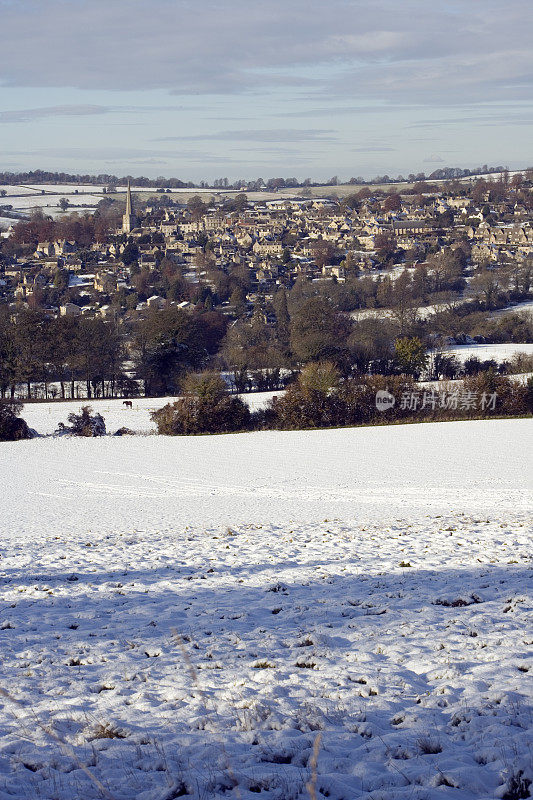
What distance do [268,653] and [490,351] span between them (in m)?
56.5

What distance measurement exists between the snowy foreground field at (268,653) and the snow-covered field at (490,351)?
38.7 m

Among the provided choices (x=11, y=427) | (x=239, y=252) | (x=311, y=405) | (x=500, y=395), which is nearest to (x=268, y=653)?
(x=311, y=405)

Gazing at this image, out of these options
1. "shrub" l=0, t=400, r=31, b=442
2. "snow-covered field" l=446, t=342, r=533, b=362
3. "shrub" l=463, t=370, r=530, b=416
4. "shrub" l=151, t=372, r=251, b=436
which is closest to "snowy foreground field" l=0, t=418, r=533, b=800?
"shrub" l=151, t=372, r=251, b=436

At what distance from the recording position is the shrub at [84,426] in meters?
37.4

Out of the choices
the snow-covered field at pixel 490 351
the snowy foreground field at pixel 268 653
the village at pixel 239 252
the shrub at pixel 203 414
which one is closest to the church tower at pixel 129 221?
the village at pixel 239 252

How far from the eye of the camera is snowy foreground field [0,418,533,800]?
202 inches

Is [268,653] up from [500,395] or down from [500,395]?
up

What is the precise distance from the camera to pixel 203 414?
38062 millimetres

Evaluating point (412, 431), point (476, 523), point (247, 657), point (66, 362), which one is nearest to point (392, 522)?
point (476, 523)

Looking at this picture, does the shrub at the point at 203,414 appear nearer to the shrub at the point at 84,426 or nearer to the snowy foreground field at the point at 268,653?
the shrub at the point at 84,426

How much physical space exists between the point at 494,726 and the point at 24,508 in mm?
18175

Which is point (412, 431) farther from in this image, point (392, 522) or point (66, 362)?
point (66, 362)

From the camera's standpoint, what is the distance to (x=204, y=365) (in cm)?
5409

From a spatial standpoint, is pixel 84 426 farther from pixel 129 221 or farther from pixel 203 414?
pixel 129 221
